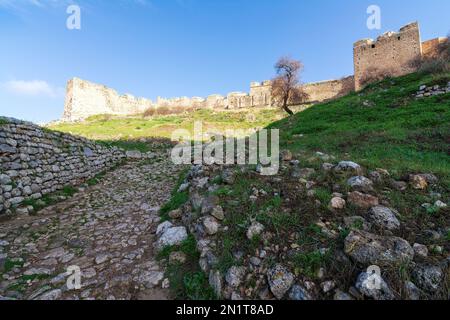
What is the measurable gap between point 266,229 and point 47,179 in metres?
6.61

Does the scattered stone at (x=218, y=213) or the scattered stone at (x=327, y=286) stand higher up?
the scattered stone at (x=218, y=213)

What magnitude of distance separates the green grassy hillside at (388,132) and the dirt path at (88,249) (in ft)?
15.1

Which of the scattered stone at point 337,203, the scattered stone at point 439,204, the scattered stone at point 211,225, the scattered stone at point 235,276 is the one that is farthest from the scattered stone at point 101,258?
the scattered stone at point 439,204

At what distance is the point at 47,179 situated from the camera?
656 cm

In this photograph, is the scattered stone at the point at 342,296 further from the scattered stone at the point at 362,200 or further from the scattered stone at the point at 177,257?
the scattered stone at the point at 177,257

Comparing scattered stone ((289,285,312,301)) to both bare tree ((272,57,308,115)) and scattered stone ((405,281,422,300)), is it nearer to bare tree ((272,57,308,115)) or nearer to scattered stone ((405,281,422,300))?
scattered stone ((405,281,422,300))

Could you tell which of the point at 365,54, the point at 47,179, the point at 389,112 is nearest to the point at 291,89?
the point at 389,112

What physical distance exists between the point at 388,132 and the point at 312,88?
102ft

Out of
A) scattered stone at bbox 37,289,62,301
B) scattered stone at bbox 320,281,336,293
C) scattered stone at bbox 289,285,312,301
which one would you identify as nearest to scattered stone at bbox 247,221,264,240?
scattered stone at bbox 289,285,312,301

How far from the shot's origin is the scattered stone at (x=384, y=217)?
294 cm

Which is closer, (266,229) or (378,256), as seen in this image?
(378,256)

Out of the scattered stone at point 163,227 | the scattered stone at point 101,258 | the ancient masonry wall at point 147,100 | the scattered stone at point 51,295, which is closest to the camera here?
the scattered stone at point 51,295

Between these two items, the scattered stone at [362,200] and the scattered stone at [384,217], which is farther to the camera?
the scattered stone at [362,200]
